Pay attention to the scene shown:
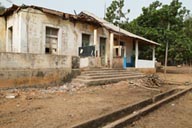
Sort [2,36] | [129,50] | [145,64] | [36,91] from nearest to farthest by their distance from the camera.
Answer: [36,91] < [2,36] < [145,64] < [129,50]

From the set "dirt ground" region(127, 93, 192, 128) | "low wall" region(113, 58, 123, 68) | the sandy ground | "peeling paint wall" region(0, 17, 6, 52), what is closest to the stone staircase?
"low wall" region(113, 58, 123, 68)

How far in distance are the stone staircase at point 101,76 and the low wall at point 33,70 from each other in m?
Result: 0.85

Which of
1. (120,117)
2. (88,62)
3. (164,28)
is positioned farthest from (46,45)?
(164,28)

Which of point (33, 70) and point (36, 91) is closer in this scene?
point (36, 91)

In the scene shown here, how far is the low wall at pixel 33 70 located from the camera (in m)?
9.54

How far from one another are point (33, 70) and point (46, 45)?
4.77 metres

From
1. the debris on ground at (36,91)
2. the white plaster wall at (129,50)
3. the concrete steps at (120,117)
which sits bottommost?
the concrete steps at (120,117)

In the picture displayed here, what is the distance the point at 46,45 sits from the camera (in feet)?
49.2

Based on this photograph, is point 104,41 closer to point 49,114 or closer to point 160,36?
point 160,36

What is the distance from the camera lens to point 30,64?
34.2ft

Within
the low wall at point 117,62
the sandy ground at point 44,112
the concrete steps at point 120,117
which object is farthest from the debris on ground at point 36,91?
the low wall at point 117,62

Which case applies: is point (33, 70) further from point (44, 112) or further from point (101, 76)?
point (101, 76)

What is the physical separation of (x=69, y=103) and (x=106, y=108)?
1.46 meters

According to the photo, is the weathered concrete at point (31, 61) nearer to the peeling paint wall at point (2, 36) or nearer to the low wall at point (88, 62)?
the low wall at point (88, 62)
